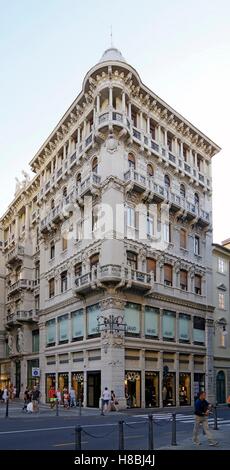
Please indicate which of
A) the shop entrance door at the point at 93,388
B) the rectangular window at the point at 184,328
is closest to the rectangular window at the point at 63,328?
the shop entrance door at the point at 93,388

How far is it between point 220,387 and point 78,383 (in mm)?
14527

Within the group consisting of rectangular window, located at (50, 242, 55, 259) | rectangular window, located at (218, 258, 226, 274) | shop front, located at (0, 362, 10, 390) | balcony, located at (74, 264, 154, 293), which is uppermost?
rectangular window, located at (50, 242, 55, 259)

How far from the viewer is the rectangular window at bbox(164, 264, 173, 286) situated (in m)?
39.7

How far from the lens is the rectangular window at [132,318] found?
3503 cm

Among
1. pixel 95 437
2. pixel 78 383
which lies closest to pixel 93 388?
pixel 78 383

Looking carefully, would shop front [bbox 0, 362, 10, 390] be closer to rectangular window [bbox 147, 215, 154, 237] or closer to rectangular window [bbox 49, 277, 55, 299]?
rectangular window [bbox 49, 277, 55, 299]

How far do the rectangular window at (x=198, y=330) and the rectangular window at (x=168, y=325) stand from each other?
3.43 m

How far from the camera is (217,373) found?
4525 cm

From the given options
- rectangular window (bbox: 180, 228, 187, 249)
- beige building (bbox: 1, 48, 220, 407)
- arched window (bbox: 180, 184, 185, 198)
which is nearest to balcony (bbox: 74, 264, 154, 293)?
beige building (bbox: 1, 48, 220, 407)

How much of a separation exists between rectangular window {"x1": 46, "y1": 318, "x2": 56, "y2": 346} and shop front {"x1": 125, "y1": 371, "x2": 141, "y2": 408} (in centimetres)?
1065

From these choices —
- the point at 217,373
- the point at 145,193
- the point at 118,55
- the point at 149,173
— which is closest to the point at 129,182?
the point at 145,193

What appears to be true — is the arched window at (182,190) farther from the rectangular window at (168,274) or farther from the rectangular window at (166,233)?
the rectangular window at (168,274)

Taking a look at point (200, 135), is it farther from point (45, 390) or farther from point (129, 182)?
point (45, 390)

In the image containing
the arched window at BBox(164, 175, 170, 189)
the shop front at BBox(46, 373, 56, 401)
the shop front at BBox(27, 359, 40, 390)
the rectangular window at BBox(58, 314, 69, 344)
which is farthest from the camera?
the shop front at BBox(27, 359, 40, 390)
